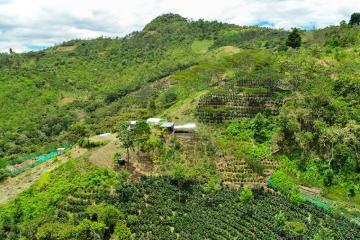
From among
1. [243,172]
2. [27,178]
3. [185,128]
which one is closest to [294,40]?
[185,128]

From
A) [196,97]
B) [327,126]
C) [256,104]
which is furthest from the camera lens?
[196,97]

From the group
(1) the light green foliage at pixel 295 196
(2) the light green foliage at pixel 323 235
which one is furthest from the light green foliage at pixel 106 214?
(2) the light green foliage at pixel 323 235

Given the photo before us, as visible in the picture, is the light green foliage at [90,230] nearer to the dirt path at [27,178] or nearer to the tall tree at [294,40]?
the dirt path at [27,178]

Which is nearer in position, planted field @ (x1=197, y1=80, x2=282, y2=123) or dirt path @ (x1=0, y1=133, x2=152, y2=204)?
dirt path @ (x1=0, y1=133, x2=152, y2=204)

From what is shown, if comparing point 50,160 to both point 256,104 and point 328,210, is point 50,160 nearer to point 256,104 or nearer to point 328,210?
point 256,104

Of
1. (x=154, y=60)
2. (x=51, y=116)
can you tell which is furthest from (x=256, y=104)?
(x=154, y=60)

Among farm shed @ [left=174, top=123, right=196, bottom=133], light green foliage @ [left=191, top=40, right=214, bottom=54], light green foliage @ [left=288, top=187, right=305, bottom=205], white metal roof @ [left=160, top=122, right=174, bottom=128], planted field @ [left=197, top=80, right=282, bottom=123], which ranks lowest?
light green foliage @ [left=288, top=187, right=305, bottom=205]

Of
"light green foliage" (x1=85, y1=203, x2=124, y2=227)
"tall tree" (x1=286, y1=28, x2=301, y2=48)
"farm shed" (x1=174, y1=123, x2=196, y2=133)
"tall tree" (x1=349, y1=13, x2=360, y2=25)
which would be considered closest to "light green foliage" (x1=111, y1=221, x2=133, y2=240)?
"light green foliage" (x1=85, y1=203, x2=124, y2=227)

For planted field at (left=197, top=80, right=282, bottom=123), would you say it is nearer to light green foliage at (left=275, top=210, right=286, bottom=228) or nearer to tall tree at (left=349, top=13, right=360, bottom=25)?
light green foliage at (left=275, top=210, right=286, bottom=228)

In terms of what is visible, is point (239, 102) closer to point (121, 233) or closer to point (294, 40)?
point (121, 233)

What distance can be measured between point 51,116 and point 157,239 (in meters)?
62.2

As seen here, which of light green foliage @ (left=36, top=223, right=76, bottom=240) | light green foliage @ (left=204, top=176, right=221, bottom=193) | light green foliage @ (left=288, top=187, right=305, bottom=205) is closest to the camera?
light green foliage @ (left=36, top=223, right=76, bottom=240)

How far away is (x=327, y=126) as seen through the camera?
1927 inches

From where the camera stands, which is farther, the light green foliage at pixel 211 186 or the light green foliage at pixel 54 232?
the light green foliage at pixel 211 186
